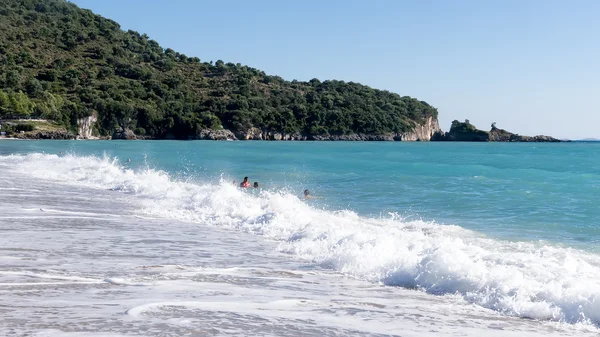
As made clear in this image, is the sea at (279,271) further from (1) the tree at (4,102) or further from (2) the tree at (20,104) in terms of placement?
(2) the tree at (20,104)

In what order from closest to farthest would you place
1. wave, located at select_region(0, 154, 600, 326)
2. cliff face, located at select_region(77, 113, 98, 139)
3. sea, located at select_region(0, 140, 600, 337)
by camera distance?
sea, located at select_region(0, 140, 600, 337) → wave, located at select_region(0, 154, 600, 326) → cliff face, located at select_region(77, 113, 98, 139)

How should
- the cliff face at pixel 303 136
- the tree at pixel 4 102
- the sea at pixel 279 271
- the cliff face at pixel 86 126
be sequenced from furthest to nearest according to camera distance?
the cliff face at pixel 303 136 < the cliff face at pixel 86 126 < the tree at pixel 4 102 < the sea at pixel 279 271

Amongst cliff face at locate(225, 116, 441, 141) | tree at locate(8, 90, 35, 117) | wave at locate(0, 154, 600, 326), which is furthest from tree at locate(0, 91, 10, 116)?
wave at locate(0, 154, 600, 326)

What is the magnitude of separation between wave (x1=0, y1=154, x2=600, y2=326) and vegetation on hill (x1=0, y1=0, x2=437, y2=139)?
104 meters

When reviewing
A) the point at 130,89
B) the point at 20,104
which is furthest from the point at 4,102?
the point at 130,89

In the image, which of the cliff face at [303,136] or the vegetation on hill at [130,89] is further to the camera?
the cliff face at [303,136]

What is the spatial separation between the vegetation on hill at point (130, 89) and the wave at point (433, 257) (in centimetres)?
10389

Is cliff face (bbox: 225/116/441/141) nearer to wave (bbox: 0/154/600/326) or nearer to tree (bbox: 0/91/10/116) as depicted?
tree (bbox: 0/91/10/116)

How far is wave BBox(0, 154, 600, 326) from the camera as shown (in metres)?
8.35

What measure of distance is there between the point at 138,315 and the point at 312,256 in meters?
5.46

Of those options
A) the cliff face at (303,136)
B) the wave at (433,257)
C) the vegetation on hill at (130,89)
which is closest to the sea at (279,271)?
the wave at (433,257)

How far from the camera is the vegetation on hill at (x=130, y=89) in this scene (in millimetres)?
130250

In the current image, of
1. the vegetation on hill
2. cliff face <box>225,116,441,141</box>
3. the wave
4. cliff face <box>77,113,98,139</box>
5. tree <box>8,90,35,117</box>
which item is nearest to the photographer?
the wave

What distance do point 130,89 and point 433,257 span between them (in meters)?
147
